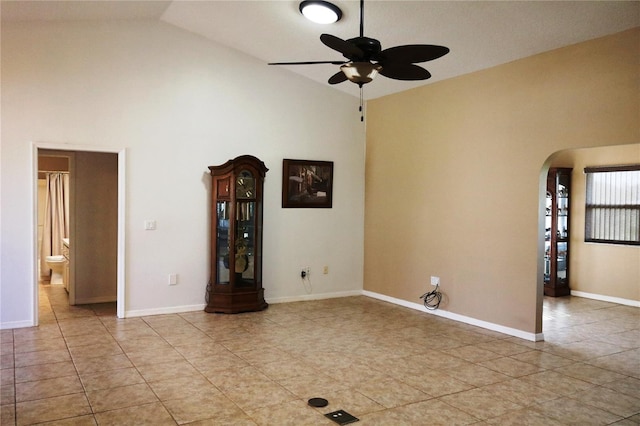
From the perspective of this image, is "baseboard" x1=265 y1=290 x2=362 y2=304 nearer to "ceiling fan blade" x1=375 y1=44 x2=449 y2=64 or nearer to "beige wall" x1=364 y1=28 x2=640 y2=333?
"beige wall" x1=364 y1=28 x2=640 y2=333

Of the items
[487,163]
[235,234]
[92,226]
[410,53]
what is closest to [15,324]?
[92,226]

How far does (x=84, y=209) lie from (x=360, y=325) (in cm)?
400

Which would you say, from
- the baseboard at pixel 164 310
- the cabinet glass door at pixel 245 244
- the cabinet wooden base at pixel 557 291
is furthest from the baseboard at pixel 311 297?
the cabinet wooden base at pixel 557 291

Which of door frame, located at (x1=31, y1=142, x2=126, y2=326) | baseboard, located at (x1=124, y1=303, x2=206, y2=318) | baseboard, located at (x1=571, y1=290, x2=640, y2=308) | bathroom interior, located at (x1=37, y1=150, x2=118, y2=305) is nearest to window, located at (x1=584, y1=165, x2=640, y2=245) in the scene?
baseboard, located at (x1=571, y1=290, x2=640, y2=308)

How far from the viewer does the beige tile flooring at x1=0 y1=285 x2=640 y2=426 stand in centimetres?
341

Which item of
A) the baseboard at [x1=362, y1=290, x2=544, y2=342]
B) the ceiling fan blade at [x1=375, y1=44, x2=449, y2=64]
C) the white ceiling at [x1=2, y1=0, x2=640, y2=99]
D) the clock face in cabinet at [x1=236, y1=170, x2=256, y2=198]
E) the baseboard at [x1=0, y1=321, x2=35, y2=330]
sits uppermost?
the white ceiling at [x1=2, y1=0, x2=640, y2=99]

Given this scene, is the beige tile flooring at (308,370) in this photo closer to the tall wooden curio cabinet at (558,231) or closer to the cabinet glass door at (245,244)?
the cabinet glass door at (245,244)

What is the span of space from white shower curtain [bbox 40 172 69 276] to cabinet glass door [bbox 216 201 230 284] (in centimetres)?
429

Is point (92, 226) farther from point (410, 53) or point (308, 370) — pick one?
point (410, 53)

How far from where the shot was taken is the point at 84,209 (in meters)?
6.71

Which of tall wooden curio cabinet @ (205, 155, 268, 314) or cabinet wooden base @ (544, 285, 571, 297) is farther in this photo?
cabinet wooden base @ (544, 285, 571, 297)

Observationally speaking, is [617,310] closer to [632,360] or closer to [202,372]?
[632,360]

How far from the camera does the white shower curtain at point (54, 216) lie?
29.5 feet

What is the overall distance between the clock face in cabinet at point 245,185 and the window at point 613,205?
212 inches
